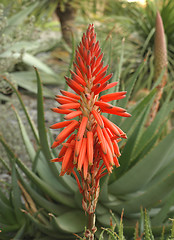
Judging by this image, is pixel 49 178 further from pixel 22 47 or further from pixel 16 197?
pixel 22 47

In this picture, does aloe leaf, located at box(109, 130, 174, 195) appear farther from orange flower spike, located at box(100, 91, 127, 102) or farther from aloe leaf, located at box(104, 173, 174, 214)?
orange flower spike, located at box(100, 91, 127, 102)

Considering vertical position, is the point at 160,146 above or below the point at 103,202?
above

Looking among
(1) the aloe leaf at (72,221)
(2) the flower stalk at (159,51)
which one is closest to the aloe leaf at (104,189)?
(1) the aloe leaf at (72,221)

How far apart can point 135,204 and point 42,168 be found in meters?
0.55

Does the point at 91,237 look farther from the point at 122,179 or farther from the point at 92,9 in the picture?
the point at 92,9

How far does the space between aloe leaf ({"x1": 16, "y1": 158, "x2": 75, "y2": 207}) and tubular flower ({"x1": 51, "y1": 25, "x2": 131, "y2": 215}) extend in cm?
63

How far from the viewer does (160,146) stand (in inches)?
56.3

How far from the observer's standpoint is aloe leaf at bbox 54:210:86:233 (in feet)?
4.45

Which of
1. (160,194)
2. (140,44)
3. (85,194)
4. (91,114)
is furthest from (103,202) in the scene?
(140,44)

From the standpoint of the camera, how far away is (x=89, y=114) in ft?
2.67

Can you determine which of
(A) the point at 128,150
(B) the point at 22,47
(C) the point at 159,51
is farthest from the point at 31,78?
(A) the point at 128,150

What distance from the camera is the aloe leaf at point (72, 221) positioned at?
136 centimetres

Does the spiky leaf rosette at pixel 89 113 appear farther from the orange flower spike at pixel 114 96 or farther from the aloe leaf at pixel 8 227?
the aloe leaf at pixel 8 227

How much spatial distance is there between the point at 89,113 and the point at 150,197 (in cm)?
Result: 71
